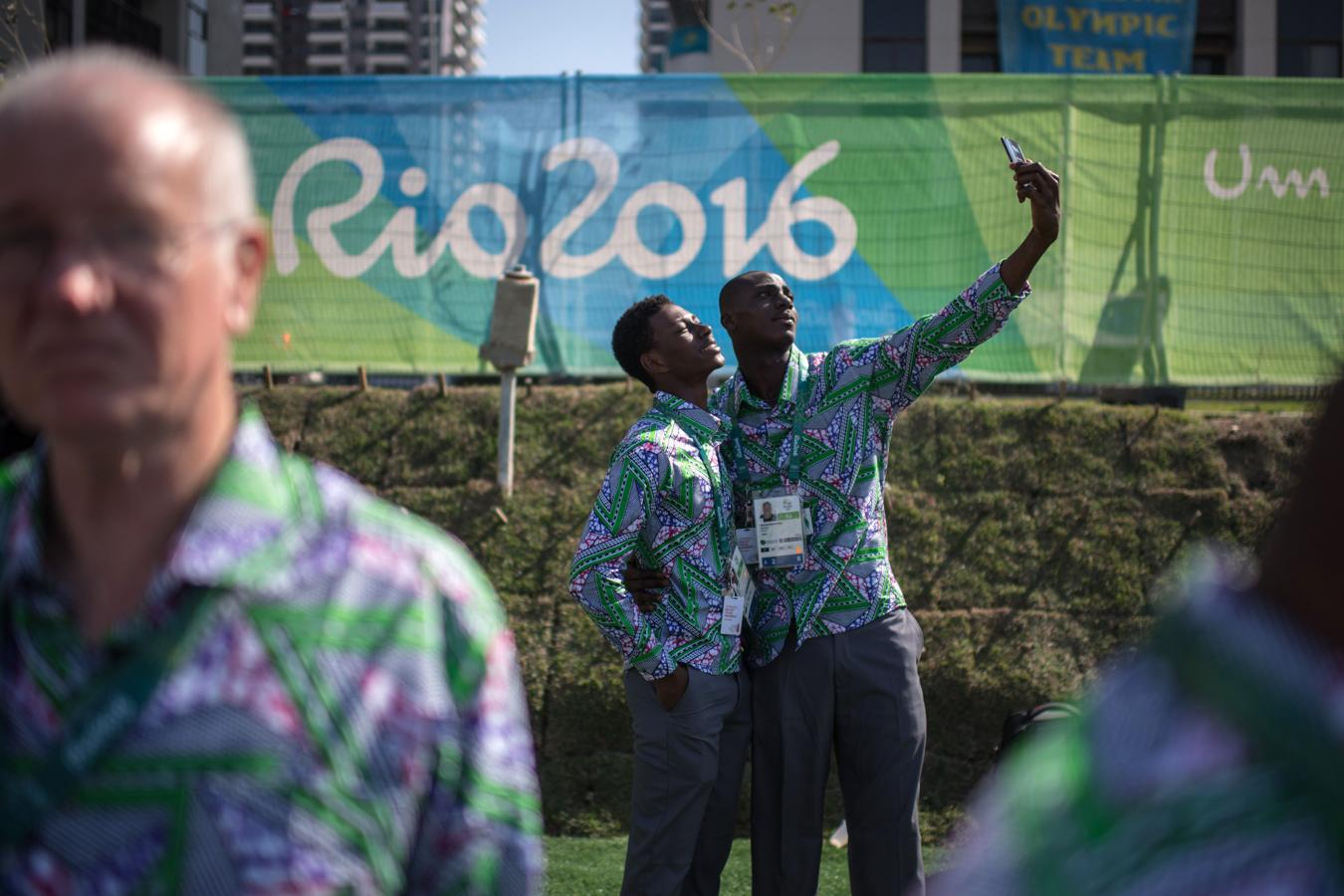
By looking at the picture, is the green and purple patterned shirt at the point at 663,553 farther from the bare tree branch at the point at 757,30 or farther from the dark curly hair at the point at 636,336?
the bare tree branch at the point at 757,30

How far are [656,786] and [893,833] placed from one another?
0.75 m

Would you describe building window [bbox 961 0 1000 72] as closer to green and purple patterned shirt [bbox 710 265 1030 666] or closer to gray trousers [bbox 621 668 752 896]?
green and purple patterned shirt [bbox 710 265 1030 666]

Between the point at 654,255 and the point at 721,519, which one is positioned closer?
the point at 721,519

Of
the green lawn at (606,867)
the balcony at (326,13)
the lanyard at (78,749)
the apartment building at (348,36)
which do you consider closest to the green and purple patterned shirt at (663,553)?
the green lawn at (606,867)

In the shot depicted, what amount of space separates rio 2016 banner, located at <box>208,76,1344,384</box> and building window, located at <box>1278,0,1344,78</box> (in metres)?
16.3

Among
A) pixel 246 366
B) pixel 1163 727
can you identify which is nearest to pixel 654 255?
pixel 246 366

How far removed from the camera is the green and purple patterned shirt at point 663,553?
3.94 metres

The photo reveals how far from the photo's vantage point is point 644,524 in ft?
13.2

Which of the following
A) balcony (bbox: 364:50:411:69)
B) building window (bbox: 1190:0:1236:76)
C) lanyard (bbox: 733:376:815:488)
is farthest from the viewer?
balcony (bbox: 364:50:411:69)

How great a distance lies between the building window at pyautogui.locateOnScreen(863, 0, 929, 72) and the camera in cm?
2277

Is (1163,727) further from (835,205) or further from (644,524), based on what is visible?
(835,205)

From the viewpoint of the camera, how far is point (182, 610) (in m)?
1.27

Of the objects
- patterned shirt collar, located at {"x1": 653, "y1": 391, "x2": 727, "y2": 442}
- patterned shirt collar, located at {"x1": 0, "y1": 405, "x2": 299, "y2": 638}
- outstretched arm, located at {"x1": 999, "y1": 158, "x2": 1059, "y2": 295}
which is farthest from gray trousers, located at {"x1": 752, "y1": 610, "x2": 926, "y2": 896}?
patterned shirt collar, located at {"x1": 0, "y1": 405, "x2": 299, "y2": 638}

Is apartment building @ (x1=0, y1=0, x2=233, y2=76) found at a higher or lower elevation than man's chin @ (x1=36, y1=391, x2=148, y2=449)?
higher
